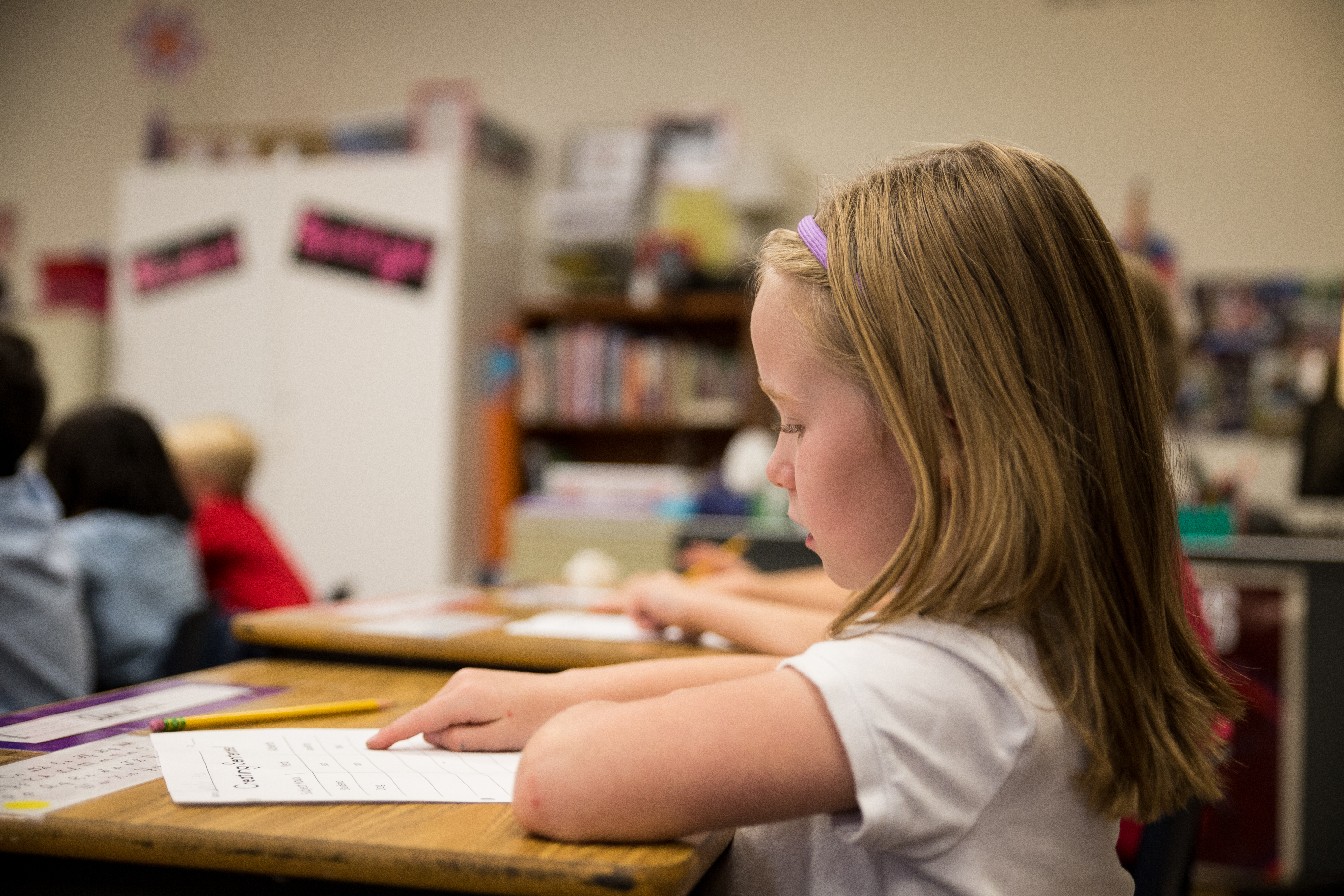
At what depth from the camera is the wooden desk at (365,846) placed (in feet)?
1.81

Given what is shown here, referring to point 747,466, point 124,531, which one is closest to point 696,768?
point 124,531

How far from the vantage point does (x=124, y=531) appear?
2078mm

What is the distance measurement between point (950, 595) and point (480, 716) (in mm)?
364

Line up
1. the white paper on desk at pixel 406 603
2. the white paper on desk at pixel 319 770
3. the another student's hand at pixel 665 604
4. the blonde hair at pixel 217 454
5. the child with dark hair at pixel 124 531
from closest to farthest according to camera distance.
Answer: the white paper on desk at pixel 319 770
the another student's hand at pixel 665 604
the white paper on desk at pixel 406 603
the child with dark hair at pixel 124 531
the blonde hair at pixel 217 454

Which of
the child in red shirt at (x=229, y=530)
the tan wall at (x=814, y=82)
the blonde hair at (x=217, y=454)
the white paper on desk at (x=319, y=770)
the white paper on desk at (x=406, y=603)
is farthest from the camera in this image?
the tan wall at (x=814, y=82)

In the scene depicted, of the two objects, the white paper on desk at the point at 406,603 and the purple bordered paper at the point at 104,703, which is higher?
the purple bordered paper at the point at 104,703

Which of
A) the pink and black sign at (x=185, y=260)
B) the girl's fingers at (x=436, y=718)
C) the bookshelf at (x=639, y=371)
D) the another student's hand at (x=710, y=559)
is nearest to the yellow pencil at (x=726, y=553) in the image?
the another student's hand at (x=710, y=559)

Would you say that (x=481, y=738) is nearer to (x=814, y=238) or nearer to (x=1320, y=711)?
(x=814, y=238)

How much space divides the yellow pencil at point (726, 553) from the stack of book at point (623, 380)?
4.07 feet

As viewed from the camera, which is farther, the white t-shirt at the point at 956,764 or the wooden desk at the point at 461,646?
the wooden desk at the point at 461,646

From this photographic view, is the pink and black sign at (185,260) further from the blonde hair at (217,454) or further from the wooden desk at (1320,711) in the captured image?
the wooden desk at (1320,711)

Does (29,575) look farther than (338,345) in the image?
No

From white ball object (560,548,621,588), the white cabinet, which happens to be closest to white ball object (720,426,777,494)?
white ball object (560,548,621,588)

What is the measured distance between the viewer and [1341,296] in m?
3.63
